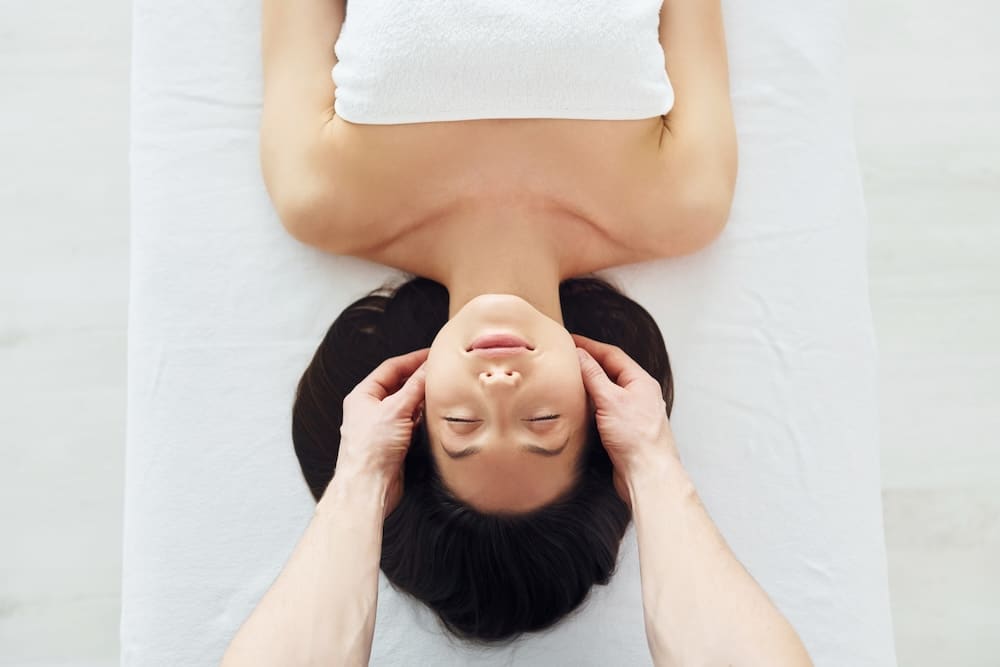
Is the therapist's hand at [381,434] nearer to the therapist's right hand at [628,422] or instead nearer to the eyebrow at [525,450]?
the eyebrow at [525,450]

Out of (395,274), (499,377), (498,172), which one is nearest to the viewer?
(499,377)

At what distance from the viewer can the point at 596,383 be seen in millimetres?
1209

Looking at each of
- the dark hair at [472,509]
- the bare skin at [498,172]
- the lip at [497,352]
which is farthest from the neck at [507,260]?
the lip at [497,352]

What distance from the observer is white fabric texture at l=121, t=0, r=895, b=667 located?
1.35 metres

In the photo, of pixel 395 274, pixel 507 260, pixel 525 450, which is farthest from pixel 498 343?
pixel 395 274

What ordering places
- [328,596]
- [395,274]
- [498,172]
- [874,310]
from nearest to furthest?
[328,596] → [498,172] → [395,274] → [874,310]

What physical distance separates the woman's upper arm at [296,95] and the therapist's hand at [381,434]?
1.02 ft

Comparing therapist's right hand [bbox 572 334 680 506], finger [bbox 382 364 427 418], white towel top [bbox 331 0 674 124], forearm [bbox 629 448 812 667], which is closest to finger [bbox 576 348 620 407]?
therapist's right hand [bbox 572 334 680 506]

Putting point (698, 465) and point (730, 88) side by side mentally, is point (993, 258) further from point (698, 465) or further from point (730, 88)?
point (698, 465)

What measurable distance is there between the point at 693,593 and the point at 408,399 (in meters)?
0.45

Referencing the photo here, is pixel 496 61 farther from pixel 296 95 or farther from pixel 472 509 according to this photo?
pixel 472 509

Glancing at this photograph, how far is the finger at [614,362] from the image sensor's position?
1277 millimetres

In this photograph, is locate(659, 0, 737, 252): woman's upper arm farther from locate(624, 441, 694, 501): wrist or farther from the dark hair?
locate(624, 441, 694, 501): wrist

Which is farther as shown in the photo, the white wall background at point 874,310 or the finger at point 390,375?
the white wall background at point 874,310
